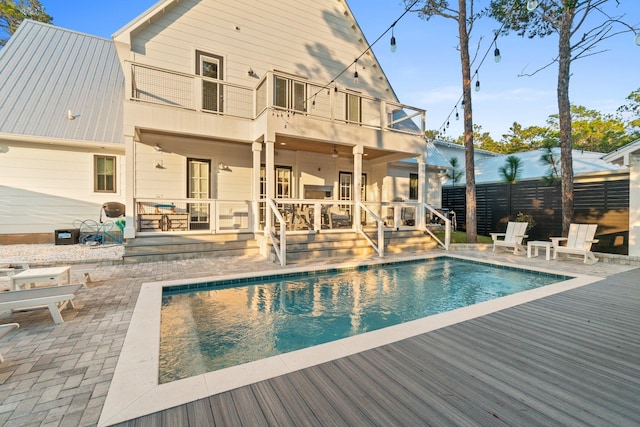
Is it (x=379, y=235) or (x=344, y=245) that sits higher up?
(x=379, y=235)

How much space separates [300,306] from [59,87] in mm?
11864

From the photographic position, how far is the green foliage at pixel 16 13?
1980 centimetres

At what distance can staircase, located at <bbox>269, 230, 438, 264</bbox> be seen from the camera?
328 inches

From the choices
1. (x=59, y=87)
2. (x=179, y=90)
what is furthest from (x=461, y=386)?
(x=59, y=87)

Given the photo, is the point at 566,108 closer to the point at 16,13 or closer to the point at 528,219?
the point at 528,219

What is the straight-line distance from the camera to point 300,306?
516 cm

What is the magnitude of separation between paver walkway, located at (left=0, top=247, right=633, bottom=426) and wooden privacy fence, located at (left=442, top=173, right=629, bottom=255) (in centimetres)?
1424

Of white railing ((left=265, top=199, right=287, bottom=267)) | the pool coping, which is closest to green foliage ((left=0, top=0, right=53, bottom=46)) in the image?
white railing ((left=265, top=199, right=287, bottom=267))

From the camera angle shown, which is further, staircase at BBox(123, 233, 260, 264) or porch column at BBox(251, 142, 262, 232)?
porch column at BBox(251, 142, 262, 232)

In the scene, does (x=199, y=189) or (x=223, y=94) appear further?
(x=199, y=189)

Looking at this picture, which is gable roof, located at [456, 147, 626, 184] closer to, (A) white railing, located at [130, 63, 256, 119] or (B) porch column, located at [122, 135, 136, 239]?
(A) white railing, located at [130, 63, 256, 119]

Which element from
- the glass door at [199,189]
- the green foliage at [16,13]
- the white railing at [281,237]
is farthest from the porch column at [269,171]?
the green foliage at [16,13]

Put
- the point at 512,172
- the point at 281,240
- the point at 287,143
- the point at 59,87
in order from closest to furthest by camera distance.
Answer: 1. the point at 281,240
2. the point at 59,87
3. the point at 287,143
4. the point at 512,172

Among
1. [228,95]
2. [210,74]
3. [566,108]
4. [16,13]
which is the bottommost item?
[566,108]
